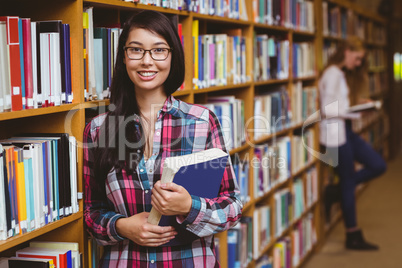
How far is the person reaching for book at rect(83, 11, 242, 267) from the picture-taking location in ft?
4.88

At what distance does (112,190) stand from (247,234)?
1450 mm

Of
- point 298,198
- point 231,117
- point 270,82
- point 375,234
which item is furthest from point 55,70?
point 375,234

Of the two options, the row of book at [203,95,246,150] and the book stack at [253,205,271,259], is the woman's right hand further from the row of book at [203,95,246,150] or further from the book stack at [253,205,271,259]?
the book stack at [253,205,271,259]

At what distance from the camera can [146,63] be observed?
148 cm

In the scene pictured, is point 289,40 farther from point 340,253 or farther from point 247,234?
point 340,253

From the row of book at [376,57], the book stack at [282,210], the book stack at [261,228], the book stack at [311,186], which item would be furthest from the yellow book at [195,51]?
the row of book at [376,57]

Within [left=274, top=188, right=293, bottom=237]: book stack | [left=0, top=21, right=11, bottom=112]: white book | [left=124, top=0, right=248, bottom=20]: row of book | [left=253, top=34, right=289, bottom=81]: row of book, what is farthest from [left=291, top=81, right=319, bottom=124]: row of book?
[left=0, top=21, right=11, bottom=112]: white book

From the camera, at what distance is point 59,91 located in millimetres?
1504

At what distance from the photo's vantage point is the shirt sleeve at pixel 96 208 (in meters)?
1.51

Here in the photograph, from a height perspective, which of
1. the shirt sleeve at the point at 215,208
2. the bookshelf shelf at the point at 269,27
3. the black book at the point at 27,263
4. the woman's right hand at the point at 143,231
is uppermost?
the bookshelf shelf at the point at 269,27

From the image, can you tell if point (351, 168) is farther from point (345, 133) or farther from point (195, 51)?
point (195, 51)

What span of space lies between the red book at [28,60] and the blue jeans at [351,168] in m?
3.16

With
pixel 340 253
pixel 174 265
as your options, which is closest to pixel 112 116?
pixel 174 265

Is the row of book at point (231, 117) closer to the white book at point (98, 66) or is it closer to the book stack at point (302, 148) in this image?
the white book at point (98, 66)
